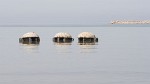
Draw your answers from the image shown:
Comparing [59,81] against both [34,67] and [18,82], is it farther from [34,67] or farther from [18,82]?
[34,67]

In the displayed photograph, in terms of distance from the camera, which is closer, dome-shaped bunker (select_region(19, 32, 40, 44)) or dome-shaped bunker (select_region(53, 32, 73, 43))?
dome-shaped bunker (select_region(19, 32, 40, 44))

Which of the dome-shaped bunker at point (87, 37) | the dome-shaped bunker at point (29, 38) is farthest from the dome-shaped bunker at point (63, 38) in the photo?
the dome-shaped bunker at point (29, 38)

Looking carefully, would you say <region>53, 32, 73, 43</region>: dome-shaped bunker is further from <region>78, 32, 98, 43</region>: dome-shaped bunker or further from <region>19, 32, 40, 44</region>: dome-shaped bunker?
<region>19, 32, 40, 44</region>: dome-shaped bunker

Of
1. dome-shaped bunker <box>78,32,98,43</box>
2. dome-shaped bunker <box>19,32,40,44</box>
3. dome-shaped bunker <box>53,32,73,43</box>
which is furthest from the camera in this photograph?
dome-shaped bunker <box>53,32,73,43</box>

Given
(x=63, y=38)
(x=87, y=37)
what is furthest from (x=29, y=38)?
(x=87, y=37)

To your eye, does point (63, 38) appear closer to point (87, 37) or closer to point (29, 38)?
point (87, 37)

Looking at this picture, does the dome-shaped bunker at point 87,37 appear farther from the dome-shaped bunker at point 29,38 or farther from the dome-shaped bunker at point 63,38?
the dome-shaped bunker at point 29,38

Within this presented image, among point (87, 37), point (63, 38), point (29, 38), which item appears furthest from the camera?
point (63, 38)

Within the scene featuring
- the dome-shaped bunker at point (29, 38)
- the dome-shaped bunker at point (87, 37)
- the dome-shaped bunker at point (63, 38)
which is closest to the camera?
the dome-shaped bunker at point (87, 37)

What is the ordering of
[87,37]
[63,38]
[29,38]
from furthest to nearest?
1. [63,38]
2. [29,38]
3. [87,37]

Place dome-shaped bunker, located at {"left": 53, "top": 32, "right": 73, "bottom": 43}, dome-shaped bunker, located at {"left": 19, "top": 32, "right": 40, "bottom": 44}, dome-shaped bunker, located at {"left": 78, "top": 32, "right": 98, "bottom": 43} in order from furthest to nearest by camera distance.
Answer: dome-shaped bunker, located at {"left": 53, "top": 32, "right": 73, "bottom": 43} < dome-shaped bunker, located at {"left": 19, "top": 32, "right": 40, "bottom": 44} < dome-shaped bunker, located at {"left": 78, "top": 32, "right": 98, "bottom": 43}

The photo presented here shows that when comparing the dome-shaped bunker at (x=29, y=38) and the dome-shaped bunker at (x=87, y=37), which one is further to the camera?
the dome-shaped bunker at (x=29, y=38)

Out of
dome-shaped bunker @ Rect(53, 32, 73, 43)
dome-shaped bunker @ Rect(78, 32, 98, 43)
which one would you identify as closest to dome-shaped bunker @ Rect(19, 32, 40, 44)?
dome-shaped bunker @ Rect(53, 32, 73, 43)

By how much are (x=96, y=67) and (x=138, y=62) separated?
19.1 ft
